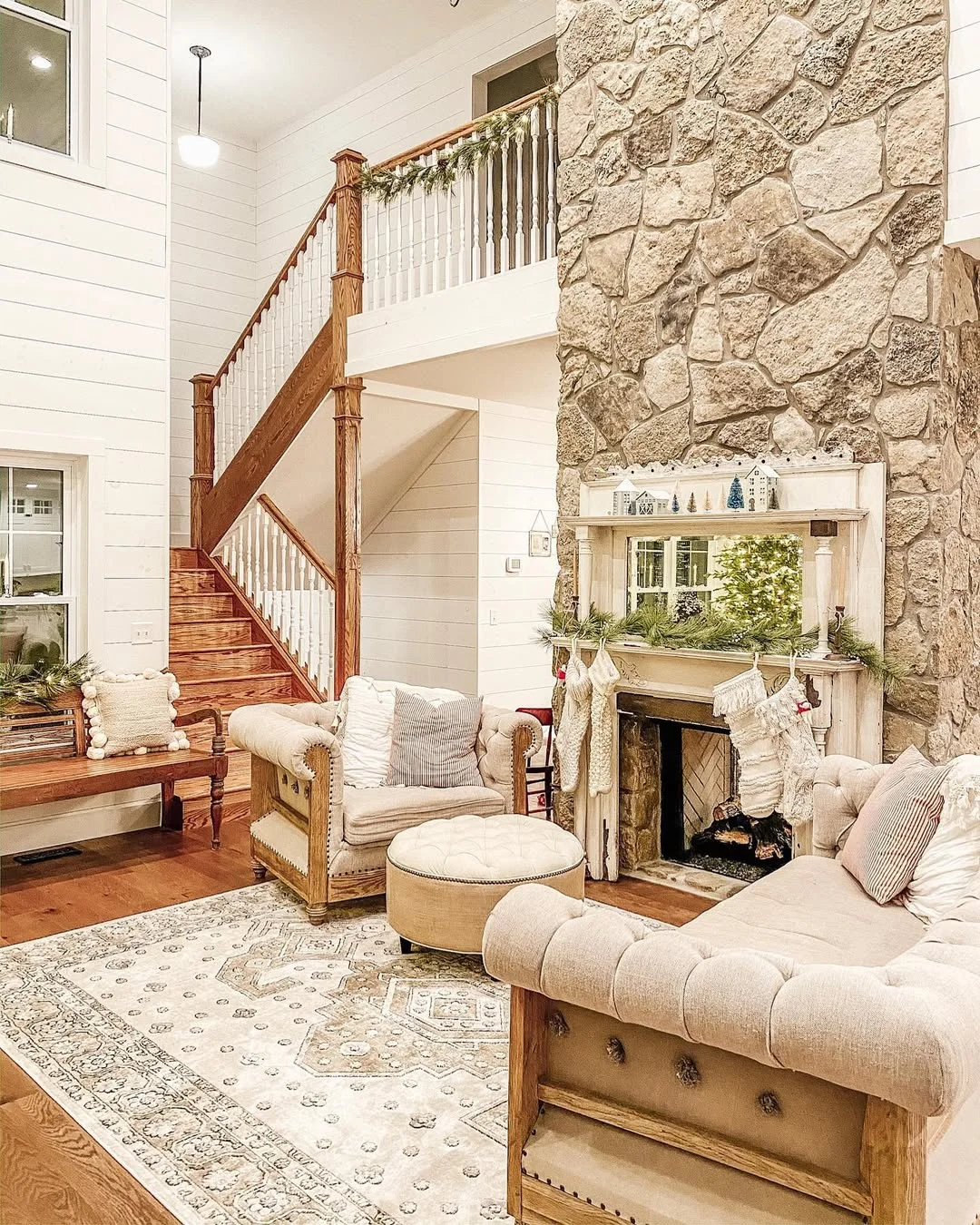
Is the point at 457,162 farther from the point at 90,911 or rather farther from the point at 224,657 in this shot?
the point at 90,911

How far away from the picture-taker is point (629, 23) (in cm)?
465

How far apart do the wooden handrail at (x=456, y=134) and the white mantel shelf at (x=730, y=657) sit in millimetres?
2937

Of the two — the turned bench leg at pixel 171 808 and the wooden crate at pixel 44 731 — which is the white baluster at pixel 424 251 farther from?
the turned bench leg at pixel 171 808

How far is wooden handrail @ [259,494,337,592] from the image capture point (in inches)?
258

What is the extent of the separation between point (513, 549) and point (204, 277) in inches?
146

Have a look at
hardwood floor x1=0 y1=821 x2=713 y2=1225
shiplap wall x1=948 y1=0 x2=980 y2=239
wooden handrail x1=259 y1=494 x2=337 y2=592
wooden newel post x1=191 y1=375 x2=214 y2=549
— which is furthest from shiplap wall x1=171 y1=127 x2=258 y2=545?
shiplap wall x1=948 y1=0 x2=980 y2=239

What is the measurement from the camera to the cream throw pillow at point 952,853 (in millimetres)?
2605

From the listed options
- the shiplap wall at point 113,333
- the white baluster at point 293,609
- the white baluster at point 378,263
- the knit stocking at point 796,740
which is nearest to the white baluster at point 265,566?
the white baluster at point 293,609

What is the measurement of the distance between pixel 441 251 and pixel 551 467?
2102 millimetres

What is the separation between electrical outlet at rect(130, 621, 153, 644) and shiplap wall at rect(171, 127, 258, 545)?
304 cm

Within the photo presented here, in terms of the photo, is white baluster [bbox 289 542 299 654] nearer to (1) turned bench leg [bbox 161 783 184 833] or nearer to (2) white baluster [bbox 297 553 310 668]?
(2) white baluster [bbox 297 553 310 668]

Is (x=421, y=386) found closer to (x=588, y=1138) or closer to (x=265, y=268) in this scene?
(x=265, y=268)

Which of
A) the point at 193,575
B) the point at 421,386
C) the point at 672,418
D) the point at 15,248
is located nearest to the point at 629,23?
the point at 672,418

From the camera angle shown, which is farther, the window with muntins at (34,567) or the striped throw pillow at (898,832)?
the window with muntins at (34,567)
